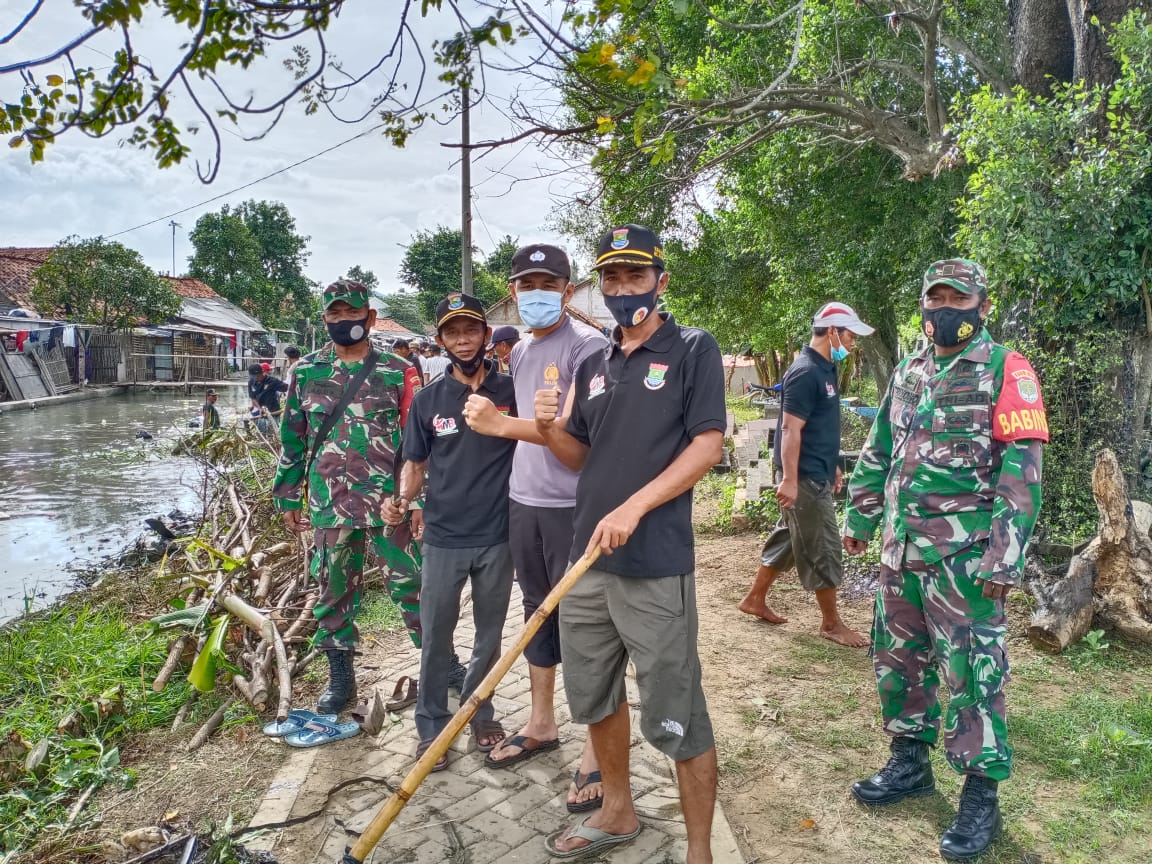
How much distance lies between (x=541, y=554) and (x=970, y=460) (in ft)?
5.87

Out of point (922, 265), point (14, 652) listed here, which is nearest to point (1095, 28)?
point (922, 265)

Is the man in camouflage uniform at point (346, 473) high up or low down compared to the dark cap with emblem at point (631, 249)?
down

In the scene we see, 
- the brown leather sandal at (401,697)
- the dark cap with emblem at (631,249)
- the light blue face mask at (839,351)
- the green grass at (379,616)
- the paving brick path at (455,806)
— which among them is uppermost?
the dark cap with emblem at (631,249)

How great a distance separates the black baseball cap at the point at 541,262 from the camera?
334 cm

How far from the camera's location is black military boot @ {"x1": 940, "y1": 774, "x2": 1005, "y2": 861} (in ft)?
9.21

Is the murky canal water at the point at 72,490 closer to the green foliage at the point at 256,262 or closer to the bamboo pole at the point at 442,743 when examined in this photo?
the bamboo pole at the point at 442,743

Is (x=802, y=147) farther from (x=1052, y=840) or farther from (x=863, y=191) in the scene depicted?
(x=1052, y=840)

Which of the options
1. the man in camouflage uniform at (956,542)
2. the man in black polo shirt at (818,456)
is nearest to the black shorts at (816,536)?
the man in black polo shirt at (818,456)

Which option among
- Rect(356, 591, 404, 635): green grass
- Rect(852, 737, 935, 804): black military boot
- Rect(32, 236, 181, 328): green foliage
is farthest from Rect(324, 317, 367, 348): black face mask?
Rect(32, 236, 181, 328): green foliage

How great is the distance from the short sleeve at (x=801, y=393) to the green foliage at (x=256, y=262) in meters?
47.1

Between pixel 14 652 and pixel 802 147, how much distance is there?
33.4 feet

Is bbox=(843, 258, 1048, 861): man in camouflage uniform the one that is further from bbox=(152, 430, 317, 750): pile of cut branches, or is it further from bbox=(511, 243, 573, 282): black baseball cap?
bbox=(152, 430, 317, 750): pile of cut branches

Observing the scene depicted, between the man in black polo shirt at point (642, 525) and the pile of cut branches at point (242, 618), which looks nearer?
the man in black polo shirt at point (642, 525)

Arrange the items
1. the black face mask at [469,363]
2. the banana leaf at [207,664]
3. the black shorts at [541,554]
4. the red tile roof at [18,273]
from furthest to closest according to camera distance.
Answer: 1. the red tile roof at [18,273]
2. the banana leaf at [207,664]
3. the black face mask at [469,363]
4. the black shorts at [541,554]
